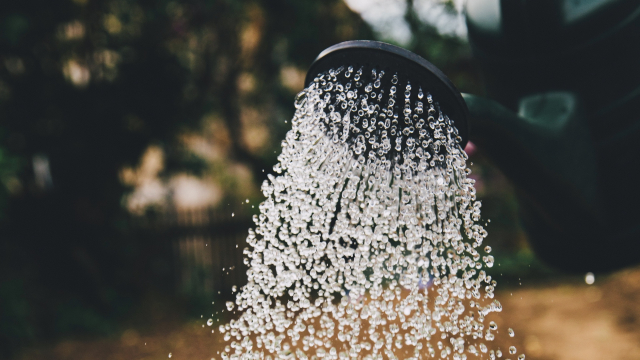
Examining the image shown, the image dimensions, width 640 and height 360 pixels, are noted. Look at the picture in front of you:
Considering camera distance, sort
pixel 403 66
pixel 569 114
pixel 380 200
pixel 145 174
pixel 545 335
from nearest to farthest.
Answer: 1. pixel 403 66
2. pixel 569 114
3. pixel 380 200
4. pixel 545 335
5. pixel 145 174

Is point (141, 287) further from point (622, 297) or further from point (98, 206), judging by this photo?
point (622, 297)

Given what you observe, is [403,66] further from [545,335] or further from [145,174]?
[145,174]

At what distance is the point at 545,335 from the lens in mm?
4793

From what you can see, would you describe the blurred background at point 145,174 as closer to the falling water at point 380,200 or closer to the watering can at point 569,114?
the watering can at point 569,114

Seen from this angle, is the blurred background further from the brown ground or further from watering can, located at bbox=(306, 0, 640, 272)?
watering can, located at bbox=(306, 0, 640, 272)

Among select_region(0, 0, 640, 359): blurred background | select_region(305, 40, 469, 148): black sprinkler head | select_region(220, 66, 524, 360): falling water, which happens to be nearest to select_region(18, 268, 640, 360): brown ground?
select_region(0, 0, 640, 359): blurred background

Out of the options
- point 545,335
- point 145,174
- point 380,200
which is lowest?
point 380,200

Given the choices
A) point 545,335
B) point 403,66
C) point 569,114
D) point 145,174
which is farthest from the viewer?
point 145,174

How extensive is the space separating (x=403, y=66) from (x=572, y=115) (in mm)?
592

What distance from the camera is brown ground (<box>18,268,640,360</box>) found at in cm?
438

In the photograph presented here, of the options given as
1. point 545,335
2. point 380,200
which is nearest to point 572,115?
point 380,200

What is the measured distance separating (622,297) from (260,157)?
17.1 ft

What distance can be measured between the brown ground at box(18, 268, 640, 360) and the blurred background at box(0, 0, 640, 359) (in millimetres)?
23

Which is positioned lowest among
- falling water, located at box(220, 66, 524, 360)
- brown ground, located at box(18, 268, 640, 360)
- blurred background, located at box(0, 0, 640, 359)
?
falling water, located at box(220, 66, 524, 360)
